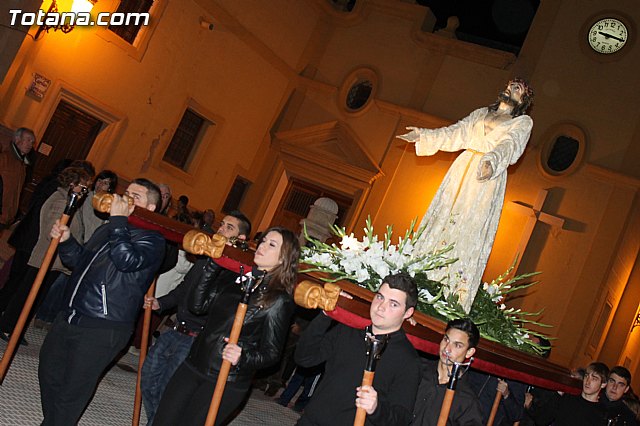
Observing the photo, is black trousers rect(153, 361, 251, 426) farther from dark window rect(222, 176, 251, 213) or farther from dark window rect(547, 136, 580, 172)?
dark window rect(222, 176, 251, 213)

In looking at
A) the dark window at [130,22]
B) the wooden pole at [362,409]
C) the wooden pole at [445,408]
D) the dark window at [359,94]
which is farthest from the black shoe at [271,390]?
the dark window at [359,94]

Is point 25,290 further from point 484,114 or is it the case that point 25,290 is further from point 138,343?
point 484,114

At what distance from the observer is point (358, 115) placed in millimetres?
18672

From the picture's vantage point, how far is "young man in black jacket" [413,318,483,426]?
4020 mm

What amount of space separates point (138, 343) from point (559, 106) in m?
11.9

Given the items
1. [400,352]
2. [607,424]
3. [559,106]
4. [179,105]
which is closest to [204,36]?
[179,105]

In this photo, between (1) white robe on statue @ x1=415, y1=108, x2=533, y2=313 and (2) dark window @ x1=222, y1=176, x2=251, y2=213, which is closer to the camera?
(1) white robe on statue @ x1=415, y1=108, x2=533, y2=313

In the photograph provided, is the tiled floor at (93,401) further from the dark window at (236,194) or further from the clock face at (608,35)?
the clock face at (608,35)

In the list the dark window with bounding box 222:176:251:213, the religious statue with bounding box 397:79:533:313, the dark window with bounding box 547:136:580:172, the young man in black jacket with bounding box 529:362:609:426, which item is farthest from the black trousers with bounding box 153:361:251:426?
the dark window with bounding box 222:176:251:213

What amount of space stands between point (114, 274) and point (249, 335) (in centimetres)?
99

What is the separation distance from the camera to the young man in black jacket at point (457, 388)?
4.02 meters

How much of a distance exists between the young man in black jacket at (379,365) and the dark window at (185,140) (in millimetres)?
13848

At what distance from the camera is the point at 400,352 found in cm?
350

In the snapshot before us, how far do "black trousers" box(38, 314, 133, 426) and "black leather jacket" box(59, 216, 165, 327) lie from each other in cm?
9
